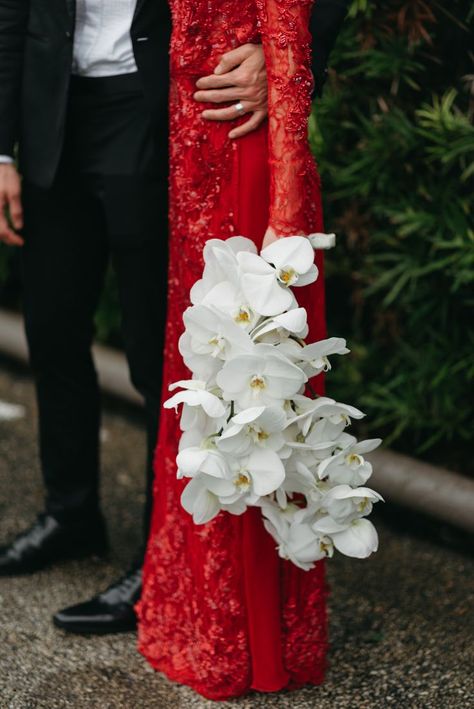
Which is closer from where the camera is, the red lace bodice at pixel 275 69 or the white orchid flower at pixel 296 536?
the red lace bodice at pixel 275 69

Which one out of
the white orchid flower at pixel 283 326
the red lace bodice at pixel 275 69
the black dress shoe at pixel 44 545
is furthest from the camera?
the black dress shoe at pixel 44 545

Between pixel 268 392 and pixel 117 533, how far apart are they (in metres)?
1.43

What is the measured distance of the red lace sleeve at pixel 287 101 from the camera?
191 cm

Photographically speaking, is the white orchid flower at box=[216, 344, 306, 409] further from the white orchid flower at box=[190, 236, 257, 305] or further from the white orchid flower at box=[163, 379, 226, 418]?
the white orchid flower at box=[190, 236, 257, 305]

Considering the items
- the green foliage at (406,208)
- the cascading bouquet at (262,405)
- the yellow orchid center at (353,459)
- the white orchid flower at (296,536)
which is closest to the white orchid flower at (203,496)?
the cascading bouquet at (262,405)

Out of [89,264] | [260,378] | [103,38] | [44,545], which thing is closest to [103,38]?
[103,38]

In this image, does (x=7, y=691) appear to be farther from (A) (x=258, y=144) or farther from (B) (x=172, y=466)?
(A) (x=258, y=144)

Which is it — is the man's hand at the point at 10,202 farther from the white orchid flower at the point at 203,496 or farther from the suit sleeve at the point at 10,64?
the white orchid flower at the point at 203,496

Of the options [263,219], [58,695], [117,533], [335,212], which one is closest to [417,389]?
[335,212]

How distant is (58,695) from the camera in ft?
7.30

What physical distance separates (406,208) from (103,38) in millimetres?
1109

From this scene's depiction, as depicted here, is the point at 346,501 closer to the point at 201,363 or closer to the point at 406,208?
the point at 201,363

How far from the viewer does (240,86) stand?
79.1 inches

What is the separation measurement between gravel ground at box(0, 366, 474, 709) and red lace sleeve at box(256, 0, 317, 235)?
3.43 feet
